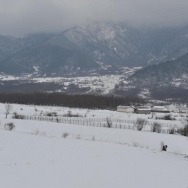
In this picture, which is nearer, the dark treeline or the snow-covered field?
the snow-covered field

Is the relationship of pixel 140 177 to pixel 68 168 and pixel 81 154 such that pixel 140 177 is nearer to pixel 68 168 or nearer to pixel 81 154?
pixel 68 168

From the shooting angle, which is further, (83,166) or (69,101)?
(69,101)

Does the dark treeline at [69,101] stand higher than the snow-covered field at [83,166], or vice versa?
the dark treeline at [69,101]

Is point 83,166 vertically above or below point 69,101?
below

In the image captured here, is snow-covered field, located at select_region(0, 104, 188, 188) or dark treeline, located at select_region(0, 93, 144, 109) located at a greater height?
dark treeline, located at select_region(0, 93, 144, 109)

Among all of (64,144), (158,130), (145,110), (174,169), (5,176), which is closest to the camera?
(5,176)

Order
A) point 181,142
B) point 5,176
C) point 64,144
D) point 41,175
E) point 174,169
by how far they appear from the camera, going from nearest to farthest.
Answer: point 5,176 → point 41,175 → point 174,169 → point 64,144 → point 181,142

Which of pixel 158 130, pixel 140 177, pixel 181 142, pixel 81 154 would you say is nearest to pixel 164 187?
pixel 140 177

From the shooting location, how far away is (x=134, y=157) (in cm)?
2542

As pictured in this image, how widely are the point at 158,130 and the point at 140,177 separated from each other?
4290cm

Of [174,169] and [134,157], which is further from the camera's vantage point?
[134,157]

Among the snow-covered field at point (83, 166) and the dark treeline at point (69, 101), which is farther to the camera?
the dark treeline at point (69, 101)

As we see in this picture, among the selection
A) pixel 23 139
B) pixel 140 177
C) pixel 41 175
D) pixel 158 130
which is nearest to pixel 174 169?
pixel 140 177

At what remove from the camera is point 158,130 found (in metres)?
60.5
